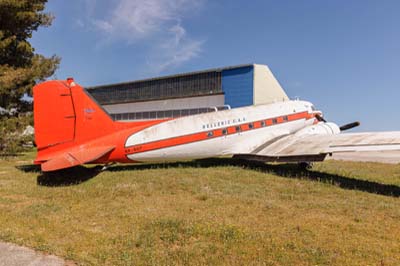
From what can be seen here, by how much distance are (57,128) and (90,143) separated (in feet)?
4.76

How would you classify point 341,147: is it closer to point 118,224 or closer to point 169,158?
point 169,158

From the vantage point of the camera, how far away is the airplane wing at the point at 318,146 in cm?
1138

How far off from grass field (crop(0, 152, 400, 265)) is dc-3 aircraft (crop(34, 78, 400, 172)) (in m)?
1.03

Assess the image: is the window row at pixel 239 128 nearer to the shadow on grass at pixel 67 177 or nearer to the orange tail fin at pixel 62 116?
the orange tail fin at pixel 62 116

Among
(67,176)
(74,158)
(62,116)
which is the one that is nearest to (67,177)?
(67,176)

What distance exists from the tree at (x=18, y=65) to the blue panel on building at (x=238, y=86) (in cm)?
2361

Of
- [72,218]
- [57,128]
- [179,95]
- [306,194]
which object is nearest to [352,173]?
[306,194]

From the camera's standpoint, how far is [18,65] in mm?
24828

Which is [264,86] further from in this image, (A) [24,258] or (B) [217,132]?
(A) [24,258]

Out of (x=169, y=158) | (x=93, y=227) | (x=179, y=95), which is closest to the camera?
(x=93, y=227)

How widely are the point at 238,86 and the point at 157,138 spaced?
3014 centimetres

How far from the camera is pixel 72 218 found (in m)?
7.56

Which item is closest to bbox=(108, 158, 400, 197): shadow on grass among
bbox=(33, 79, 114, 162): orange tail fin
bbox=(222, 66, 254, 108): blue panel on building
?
bbox=(33, 79, 114, 162): orange tail fin

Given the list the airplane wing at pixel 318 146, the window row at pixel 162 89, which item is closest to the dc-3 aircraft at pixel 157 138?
the airplane wing at pixel 318 146
